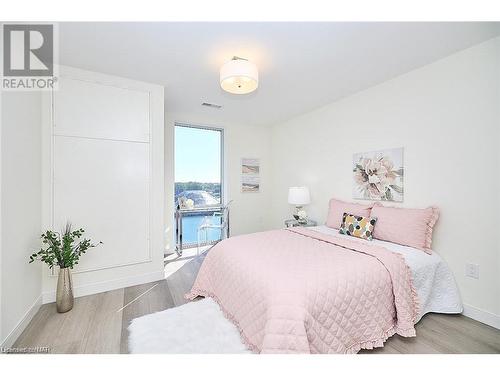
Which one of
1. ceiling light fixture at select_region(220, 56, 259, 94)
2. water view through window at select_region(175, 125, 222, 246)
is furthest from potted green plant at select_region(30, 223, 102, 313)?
ceiling light fixture at select_region(220, 56, 259, 94)

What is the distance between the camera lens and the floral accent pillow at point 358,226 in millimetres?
2406

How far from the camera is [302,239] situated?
2398 mm

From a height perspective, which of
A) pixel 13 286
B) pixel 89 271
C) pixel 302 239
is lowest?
pixel 89 271

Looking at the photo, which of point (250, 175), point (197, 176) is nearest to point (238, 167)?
point (250, 175)

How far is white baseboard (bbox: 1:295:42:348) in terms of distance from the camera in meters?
1.59

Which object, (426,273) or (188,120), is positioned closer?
(426,273)

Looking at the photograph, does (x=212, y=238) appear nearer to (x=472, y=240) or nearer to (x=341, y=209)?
(x=341, y=209)

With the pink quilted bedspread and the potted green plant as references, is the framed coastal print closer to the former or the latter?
the pink quilted bedspread

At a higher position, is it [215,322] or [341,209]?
[341,209]

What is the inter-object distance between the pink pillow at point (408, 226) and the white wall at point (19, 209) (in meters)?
3.27

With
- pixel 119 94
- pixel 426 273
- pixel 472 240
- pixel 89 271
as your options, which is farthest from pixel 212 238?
pixel 472 240

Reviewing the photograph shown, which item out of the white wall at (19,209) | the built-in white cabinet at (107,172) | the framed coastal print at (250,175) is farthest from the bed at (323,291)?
the framed coastal print at (250,175)
